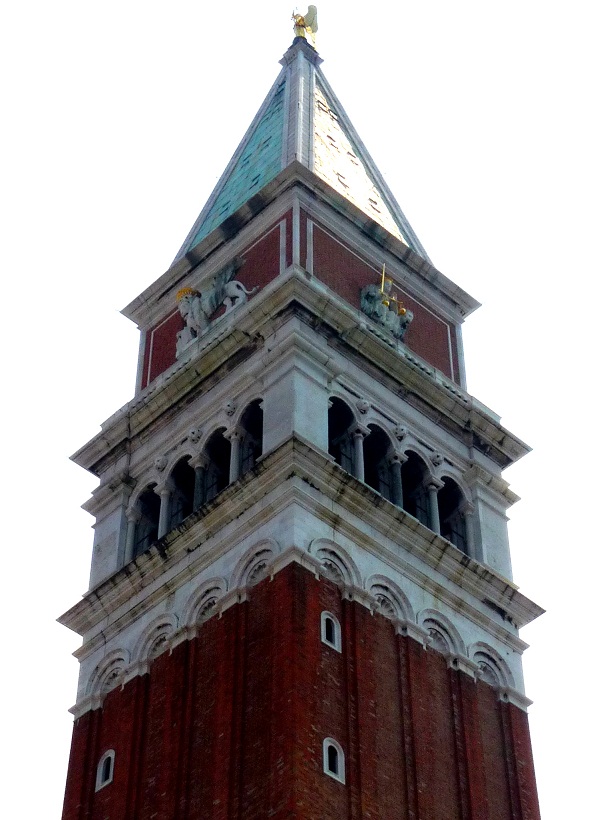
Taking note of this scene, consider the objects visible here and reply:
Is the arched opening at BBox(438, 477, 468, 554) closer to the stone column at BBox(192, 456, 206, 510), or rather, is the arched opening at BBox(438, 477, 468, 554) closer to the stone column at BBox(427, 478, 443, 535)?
the stone column at BBox(427, 478, 443, 535)

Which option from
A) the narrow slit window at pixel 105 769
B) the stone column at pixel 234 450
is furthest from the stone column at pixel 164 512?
the narrow slit window at pixel 105 769

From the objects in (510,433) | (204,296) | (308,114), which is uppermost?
(308,114)

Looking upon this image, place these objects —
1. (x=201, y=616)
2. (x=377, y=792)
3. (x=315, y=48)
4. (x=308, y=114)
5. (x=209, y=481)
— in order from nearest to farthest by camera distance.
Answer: (x=377, y=792), (x=201, y=616), (x=209, y=481), (x=308, y=114), (x=315, y=48)

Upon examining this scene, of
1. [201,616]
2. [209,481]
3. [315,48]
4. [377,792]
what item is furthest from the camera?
[315,48]

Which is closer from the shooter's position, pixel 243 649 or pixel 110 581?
pixel 243 649

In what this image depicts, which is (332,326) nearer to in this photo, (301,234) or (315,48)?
(301,234)

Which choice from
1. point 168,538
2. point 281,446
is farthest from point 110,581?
point 281,446

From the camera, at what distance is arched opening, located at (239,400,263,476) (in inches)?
2173

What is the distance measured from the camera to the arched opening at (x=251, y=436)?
55.2 metres

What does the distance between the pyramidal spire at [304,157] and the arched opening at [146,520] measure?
1056 centimetres

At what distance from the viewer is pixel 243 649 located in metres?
49.5

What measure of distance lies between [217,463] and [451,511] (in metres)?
6.79

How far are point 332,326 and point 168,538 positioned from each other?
8.09m

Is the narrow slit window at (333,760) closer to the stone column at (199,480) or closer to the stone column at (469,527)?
the stone column at (199,480)
